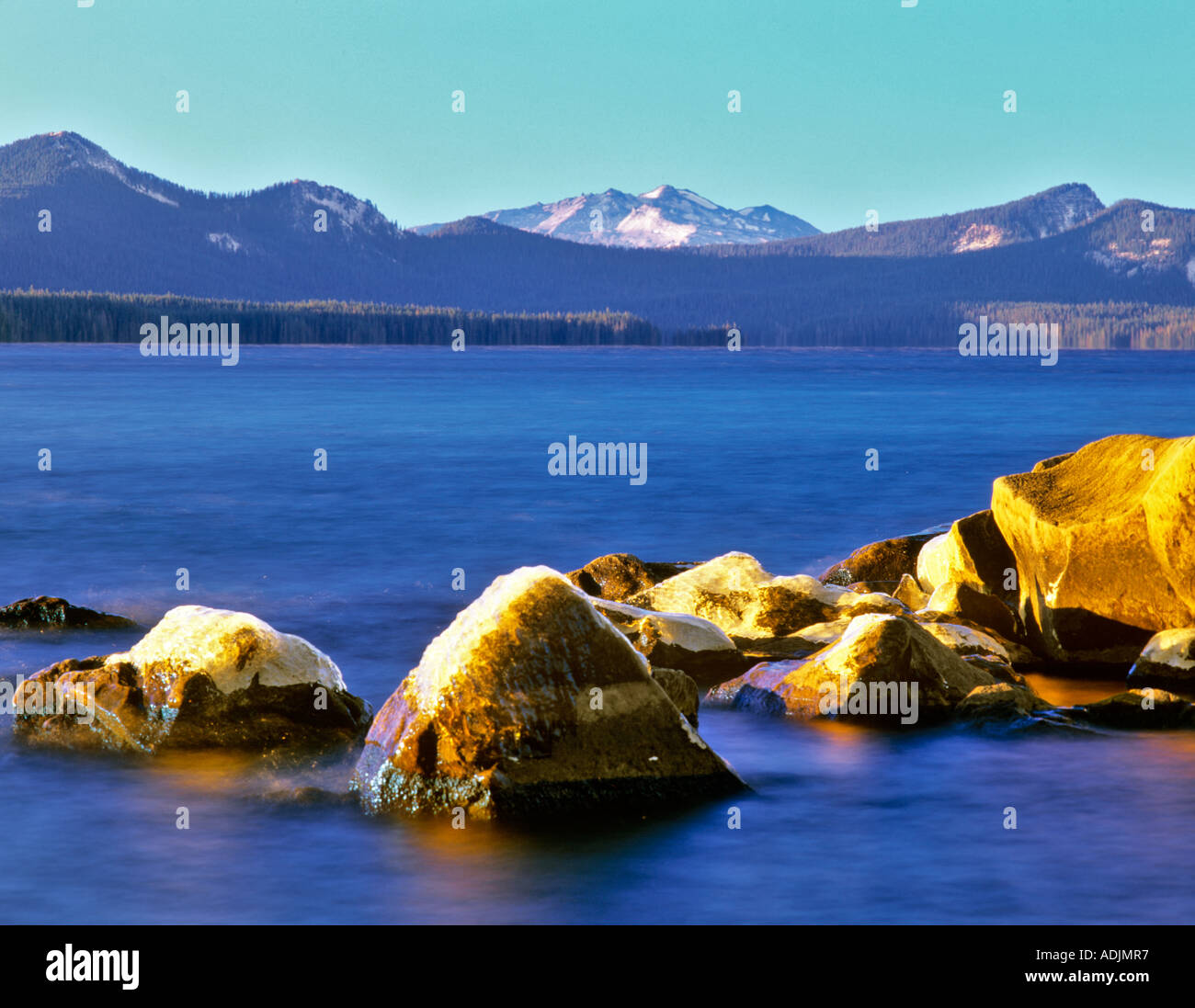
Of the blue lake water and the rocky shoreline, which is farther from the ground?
the rocky shoreline

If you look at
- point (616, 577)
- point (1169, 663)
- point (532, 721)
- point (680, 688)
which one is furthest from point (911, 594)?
point (532, 721)

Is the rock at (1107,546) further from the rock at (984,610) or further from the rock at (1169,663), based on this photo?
the rock at (1169,663)

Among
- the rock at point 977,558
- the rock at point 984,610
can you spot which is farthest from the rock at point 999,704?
the rock at point 977,558

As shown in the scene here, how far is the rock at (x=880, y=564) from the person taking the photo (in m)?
21.8

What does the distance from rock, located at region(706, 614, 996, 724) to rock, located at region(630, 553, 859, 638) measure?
2.62 meters

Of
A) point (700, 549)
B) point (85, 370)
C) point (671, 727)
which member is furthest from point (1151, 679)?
point (85, 370)

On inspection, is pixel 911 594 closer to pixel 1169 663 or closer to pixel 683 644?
pixel 1169 663

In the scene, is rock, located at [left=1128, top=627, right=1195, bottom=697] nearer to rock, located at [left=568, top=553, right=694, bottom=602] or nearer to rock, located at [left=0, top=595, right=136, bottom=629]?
rock, located at [left=568, top=553, right=694, bottom=602]

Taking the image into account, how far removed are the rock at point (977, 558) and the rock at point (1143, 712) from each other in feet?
14.5

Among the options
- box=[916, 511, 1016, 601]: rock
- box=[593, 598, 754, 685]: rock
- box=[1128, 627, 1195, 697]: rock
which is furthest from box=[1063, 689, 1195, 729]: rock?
box=[916, 511, 1016, 601]: rock

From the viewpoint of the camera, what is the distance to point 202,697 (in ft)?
42.3

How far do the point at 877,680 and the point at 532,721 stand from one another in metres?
4.27

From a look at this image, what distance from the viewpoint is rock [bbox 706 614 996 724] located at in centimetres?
1401

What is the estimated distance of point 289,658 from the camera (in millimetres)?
13188
